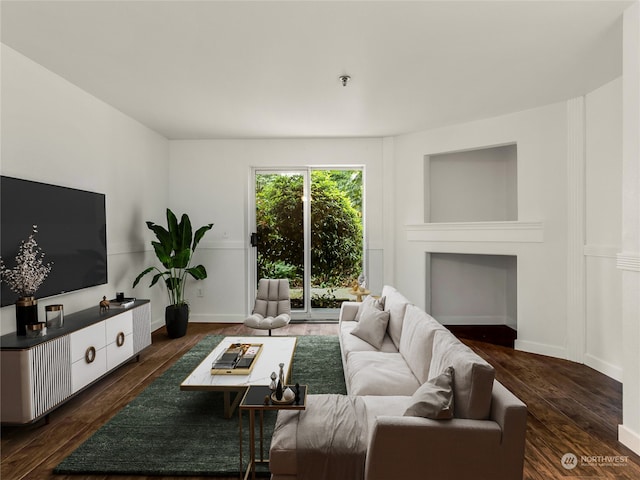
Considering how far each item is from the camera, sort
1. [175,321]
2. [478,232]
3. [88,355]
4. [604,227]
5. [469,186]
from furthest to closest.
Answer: [469,186] → [175,321] → [478,232] → [604,227] → [88,355]

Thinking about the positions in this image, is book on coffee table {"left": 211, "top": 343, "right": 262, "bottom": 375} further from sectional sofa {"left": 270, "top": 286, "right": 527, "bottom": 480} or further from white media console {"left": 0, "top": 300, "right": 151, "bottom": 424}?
white media console {"left": 0, "top": 300, "right": 151, "bottom": 424}

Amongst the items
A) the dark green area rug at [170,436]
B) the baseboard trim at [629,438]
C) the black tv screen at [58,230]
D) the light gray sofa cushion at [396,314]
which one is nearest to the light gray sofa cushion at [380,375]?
the light gray sofa cushion at [396,314]

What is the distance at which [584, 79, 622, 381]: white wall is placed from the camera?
141 inches

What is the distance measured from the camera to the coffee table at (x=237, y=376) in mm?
2564

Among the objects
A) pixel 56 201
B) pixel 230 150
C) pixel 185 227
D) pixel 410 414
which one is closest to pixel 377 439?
pixel 410 414

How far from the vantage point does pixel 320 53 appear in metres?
2.96

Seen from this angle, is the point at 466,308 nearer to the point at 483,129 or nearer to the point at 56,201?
the point at 483,129

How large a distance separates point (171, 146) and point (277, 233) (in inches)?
83.4

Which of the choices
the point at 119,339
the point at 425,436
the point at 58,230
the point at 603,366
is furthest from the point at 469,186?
the point at 58,230

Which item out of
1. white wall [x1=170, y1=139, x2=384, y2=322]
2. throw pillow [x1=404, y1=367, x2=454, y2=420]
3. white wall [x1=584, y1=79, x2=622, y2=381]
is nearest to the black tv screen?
white wall [x1=170, y1=139, x2=384, y2=322]

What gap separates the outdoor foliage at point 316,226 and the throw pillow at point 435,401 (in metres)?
4.00

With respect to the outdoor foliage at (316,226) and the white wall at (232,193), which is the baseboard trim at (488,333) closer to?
the white wall at (232,193)

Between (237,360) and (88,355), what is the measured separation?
4.26ft

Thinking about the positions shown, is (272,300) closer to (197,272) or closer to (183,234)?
(197,272)
